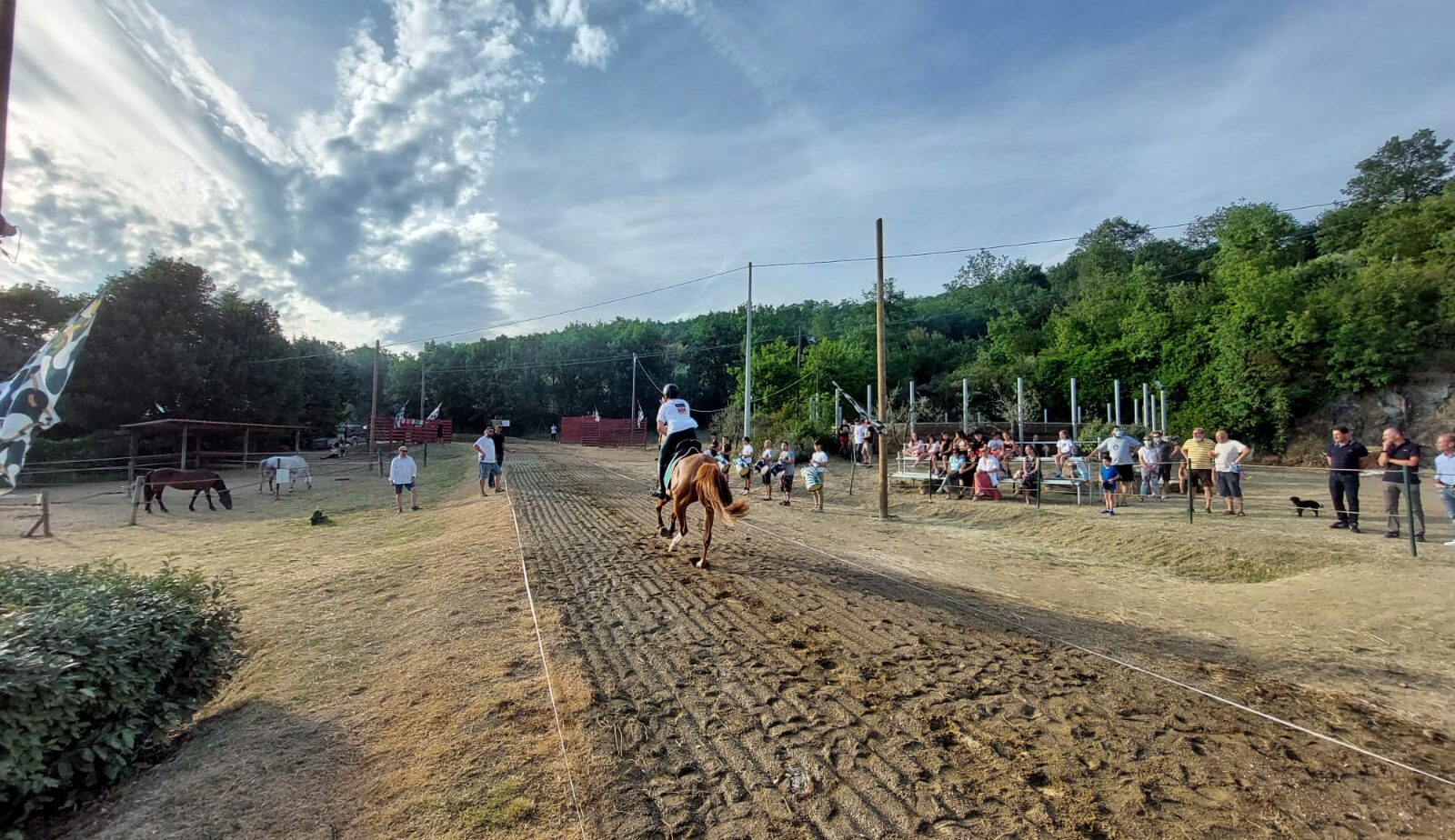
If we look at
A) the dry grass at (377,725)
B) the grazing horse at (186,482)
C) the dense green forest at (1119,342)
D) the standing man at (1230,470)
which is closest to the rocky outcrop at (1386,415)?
the dense green forest at (1119,342)

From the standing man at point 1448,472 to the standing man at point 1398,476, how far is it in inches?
8.8

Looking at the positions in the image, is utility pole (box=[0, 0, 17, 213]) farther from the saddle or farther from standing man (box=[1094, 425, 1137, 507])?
standing man (box=[1094, 425, 1137, 507])

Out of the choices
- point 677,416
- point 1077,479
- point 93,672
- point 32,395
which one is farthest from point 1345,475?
point 32,395

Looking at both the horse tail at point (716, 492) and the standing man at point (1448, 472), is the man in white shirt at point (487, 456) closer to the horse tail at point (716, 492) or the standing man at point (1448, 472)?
the horse tail at point (716, 492)

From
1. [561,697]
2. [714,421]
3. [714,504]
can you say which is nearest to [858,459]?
[714,421]

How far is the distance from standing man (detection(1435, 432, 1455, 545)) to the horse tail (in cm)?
991

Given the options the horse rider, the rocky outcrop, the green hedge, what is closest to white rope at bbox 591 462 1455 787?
the horse rider

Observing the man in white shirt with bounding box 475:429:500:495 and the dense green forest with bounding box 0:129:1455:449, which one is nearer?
the man in white shirt with bounding box 475:429:500:495

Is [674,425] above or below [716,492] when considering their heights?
above

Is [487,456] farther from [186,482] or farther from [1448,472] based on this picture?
[1448,472]

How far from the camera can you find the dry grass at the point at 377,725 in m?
3.22

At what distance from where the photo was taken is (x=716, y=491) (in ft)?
26.1

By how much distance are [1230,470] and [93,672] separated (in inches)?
611

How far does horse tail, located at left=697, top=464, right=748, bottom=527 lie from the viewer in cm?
778
